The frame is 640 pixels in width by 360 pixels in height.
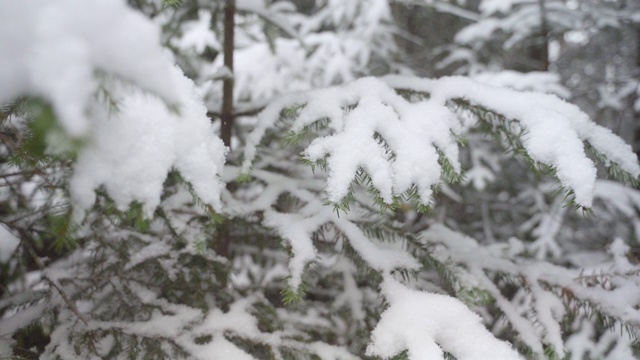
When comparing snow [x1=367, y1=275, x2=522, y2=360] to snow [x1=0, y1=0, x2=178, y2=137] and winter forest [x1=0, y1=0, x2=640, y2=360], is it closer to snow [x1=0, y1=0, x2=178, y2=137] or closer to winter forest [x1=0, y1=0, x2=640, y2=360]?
winter forest [x1=0, y1=0, x2=640, y2=360]

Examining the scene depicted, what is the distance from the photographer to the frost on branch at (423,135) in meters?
1.35

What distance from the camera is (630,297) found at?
1.77m

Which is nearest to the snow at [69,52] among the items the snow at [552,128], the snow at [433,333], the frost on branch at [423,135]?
the frost on branch at [423,135]

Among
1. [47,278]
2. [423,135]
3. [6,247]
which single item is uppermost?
[423,135]

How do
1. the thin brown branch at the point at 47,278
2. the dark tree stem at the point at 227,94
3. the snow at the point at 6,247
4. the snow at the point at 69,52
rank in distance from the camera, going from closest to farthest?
the snow at the point at 69,52
the thin brown branch at the point at 47,278
the snow at the point at 6,247
the dark tree stem at the point at 227,94

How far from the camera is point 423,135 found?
150 cm

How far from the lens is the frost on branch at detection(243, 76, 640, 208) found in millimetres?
1352

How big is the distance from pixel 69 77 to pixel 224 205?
125cm

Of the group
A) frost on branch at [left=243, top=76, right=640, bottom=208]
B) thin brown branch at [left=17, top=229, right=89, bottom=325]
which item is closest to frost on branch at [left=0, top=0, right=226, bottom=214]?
frost on branch at [left=243, top=76, right=640, bottom=208]

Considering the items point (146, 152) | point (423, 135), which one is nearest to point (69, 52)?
point (146, 152)

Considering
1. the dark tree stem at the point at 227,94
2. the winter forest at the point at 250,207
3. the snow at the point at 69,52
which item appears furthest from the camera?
the dark tree stem at the point at 227,94

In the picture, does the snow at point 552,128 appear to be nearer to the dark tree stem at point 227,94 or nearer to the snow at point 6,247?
the dark tree stem at point 227,94

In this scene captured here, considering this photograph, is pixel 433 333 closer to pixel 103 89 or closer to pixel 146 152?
pixel 146 152

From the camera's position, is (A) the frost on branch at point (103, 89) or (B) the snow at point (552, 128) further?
(B) the snow at point (552, 128)
